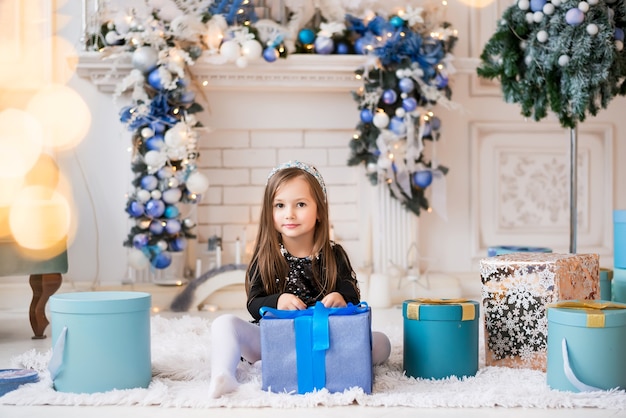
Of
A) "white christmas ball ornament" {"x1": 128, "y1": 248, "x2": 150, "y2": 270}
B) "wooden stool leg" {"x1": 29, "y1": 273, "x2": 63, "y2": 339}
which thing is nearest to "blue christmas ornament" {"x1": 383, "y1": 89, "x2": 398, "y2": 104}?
"white christmas ball ornament" {"x1": 128, "y1": 248, "x2": 150, "y2": 270}

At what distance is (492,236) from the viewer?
4.35m

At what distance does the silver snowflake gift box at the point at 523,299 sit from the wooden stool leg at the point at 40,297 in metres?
1.68

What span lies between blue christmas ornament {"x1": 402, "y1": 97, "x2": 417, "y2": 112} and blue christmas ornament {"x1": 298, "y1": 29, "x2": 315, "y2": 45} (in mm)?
586

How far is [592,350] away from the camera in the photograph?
1.90 m

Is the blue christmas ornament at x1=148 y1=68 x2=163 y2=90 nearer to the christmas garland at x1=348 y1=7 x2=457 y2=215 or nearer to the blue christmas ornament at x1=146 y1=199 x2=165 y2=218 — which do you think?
the blue christmas ornament at x1=146 y1=199 x2=165 y2=218

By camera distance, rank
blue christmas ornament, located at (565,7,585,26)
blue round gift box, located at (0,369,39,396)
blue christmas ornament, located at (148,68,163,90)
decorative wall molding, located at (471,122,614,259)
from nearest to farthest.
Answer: blue round gift box, located at (0,369,39,396)
blue christmas ornament, located at (565,7,585,26)
blue christmas ornament, located at (148,68,163,90)
decorative wall molding, located at (471,122,614,259)

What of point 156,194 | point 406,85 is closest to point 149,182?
point 156,194

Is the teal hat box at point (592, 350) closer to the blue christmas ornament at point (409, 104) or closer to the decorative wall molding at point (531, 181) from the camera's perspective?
the blue christmas ornament at point (409, 104)

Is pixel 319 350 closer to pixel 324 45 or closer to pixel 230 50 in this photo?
pixel 230 50

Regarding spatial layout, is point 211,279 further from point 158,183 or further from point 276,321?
point 276,321

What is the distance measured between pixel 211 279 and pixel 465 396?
6.88 feet

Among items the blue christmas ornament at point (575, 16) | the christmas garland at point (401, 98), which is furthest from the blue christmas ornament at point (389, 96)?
the blue christmas ornament at point (575, 16)

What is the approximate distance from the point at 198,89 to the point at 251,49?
39 cm

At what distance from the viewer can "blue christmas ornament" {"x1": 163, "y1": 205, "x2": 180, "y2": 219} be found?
3.71 m
